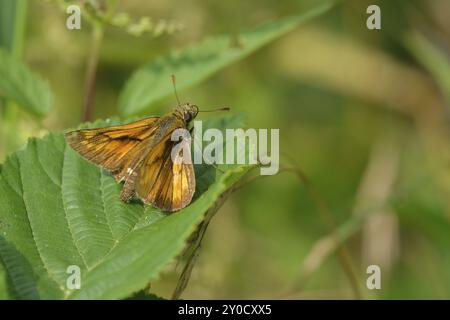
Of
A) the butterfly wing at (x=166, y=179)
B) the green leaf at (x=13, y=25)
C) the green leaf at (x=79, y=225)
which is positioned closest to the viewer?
the green leaf at (x=79, y=225)

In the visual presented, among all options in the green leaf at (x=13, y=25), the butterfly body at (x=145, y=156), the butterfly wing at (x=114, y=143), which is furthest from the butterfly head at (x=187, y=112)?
the green leaf at (x=13, y=25)

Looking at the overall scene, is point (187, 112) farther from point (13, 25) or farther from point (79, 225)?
point (13, 25)

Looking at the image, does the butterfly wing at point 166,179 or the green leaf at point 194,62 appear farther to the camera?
the green leaf at point 194,62

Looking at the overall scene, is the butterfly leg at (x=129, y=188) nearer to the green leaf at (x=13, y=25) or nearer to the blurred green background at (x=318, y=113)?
the green leaf at (x=13, y=25)

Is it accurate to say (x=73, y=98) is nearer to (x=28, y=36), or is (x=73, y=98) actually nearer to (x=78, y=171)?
(x=28, y=36)

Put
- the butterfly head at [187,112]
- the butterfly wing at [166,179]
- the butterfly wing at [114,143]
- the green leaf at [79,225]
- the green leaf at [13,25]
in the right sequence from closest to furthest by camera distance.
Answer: the green leaf at [79,225], the butterfly wing at [166,179], the butterfly wing at [114,143], the butterfly head at [187,112], the green leaf at [13,25]

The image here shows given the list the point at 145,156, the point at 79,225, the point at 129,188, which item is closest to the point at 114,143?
the point at 145,156

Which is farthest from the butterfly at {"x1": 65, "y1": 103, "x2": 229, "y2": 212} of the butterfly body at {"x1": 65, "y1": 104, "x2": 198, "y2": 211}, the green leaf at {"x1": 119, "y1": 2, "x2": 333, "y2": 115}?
the green leaf at {"x1": 119, "y1": 2, "x2": 333, "y2": 115}
